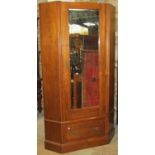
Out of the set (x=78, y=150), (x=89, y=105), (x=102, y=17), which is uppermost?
(x=102, y=17)

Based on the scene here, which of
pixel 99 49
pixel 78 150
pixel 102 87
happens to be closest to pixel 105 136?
pixel 78 150

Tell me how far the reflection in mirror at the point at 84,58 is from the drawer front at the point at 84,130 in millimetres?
230

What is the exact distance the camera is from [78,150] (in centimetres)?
288

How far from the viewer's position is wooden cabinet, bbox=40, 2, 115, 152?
2.70 meters

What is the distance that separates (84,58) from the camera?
9.48 ft

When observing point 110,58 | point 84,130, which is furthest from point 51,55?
point 84,130

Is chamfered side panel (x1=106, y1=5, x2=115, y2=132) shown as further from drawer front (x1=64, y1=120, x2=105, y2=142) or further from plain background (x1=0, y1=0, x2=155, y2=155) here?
plain background (x1=0, y1=0, x2=155, y2=155)

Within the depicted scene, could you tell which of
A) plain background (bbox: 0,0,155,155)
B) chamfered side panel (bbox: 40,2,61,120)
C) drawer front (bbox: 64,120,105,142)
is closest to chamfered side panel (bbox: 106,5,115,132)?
drawer front (bbox: 64,120,105,142)
